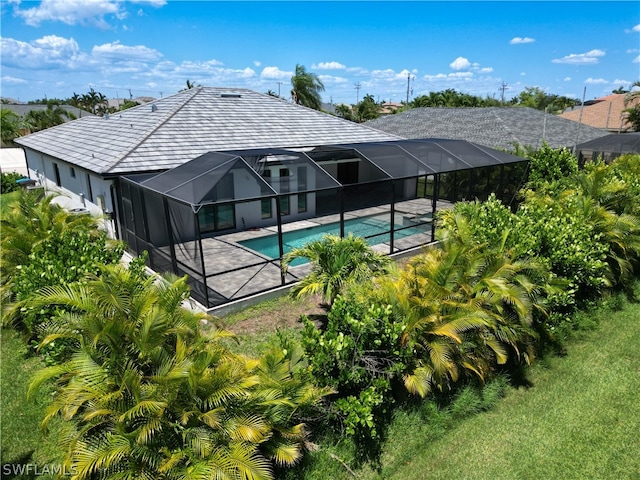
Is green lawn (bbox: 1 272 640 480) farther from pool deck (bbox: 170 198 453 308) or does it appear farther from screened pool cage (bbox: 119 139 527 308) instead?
screened pool cage (bbox: 119 139 527 308)

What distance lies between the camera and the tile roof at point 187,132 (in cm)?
1479

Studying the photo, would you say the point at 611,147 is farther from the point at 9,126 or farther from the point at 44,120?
the point at 9,126

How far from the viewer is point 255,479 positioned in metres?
A: 4.56

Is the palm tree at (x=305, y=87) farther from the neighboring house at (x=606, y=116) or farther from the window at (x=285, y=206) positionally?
the window at (x=285, y=206)

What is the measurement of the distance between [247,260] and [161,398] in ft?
26.0

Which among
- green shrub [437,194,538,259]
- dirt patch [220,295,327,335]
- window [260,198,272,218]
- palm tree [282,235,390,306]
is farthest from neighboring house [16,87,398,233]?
green shrub [437,194,538,259]

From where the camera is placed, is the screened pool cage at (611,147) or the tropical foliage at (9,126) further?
the tropical foliage at (9,126)

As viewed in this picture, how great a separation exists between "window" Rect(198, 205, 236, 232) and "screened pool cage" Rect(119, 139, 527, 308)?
4cm

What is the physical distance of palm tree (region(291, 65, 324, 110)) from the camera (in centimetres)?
4194

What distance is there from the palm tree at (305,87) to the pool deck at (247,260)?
91.7 ft

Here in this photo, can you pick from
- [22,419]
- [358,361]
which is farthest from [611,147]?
[22,419]

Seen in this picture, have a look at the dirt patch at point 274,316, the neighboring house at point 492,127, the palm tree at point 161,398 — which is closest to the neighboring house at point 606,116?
the neighboring house at point 492,127

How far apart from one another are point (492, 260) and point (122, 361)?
21.9 ft

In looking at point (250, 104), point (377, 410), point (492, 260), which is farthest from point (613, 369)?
point (250, 104)
